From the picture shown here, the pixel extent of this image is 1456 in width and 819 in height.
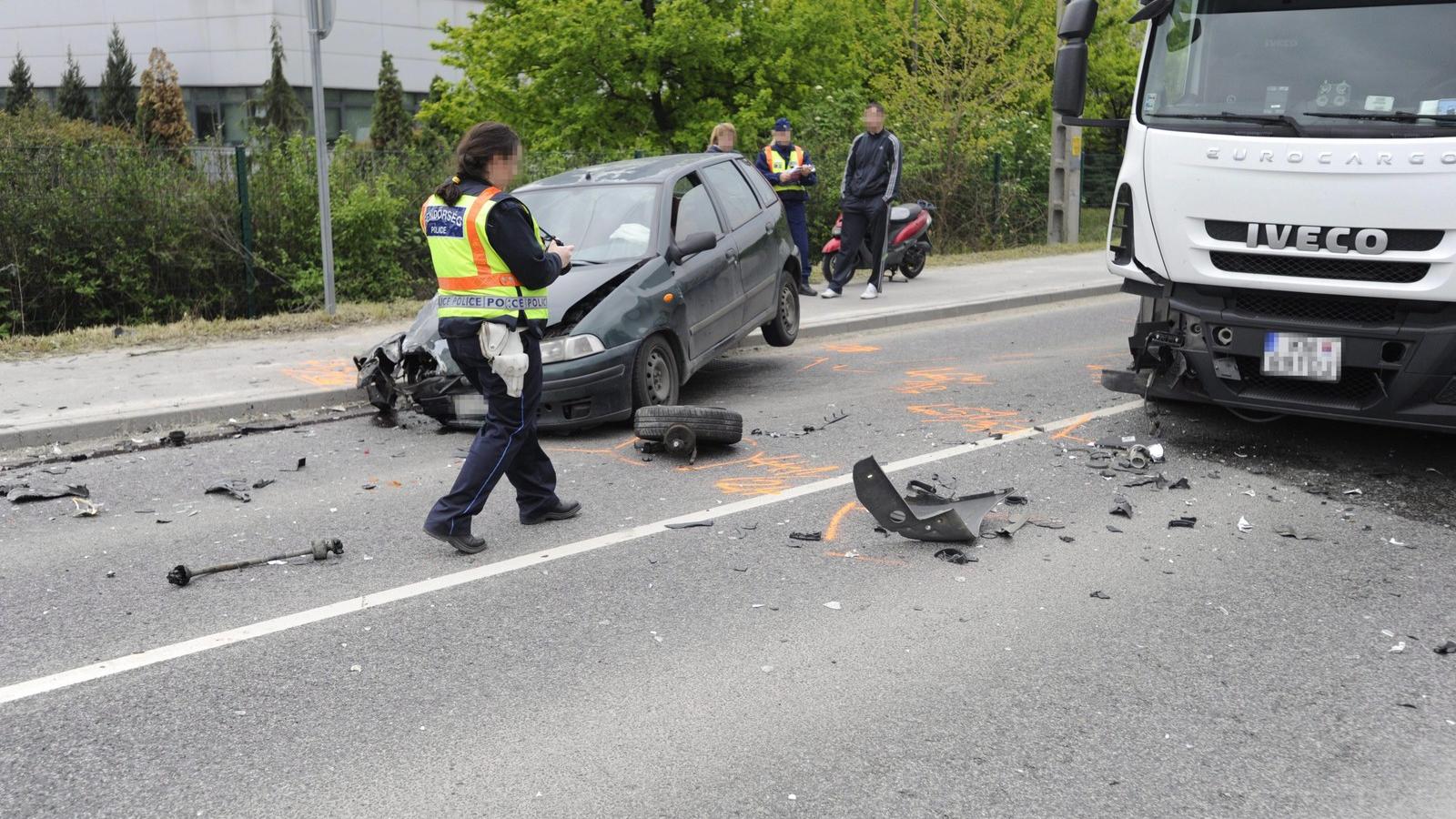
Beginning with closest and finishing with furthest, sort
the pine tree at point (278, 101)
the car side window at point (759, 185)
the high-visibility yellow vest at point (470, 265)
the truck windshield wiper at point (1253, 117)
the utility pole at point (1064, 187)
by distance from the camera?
the high-visibility yellow vest at point (470, 265), the truck windshield wiper at point (1253, 117), the car side window at point (759, 185), the utility pole at point (1064, 187), the pine tree at point (278, 101)

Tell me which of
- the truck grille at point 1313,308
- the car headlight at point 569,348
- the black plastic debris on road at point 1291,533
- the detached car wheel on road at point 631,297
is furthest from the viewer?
the detached car wheel on road at point 631,297

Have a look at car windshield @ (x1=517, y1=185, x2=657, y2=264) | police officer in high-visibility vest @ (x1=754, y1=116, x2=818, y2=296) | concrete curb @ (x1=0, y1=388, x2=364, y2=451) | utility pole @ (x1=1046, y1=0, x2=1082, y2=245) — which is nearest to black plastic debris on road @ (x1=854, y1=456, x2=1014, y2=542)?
car windshield @ (x1=517, y1=185, x2=657, y2=264)

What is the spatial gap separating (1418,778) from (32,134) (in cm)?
1247

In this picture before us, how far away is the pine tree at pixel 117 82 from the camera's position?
131 feet

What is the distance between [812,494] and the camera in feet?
21.4

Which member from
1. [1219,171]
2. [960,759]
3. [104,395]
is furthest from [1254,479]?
[104,395]

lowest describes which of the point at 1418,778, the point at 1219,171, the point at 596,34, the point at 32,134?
the point at 1418,778

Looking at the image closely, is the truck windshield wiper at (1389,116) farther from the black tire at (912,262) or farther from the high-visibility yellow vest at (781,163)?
the black tire at (912,262)

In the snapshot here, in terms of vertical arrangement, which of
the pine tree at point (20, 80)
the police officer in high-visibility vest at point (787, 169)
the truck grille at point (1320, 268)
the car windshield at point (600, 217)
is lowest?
the truck grille at point (1320, 268)

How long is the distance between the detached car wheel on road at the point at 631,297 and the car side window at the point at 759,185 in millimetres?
98

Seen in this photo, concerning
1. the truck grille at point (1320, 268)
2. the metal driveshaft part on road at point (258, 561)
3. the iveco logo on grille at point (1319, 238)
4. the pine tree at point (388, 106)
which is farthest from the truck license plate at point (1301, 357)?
the pine tree at point (388, 106)

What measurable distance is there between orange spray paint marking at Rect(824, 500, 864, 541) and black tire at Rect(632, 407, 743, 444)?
1227 mm

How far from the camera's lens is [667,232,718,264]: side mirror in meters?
8.47

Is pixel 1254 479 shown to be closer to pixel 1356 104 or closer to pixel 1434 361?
pixel 1434 361
